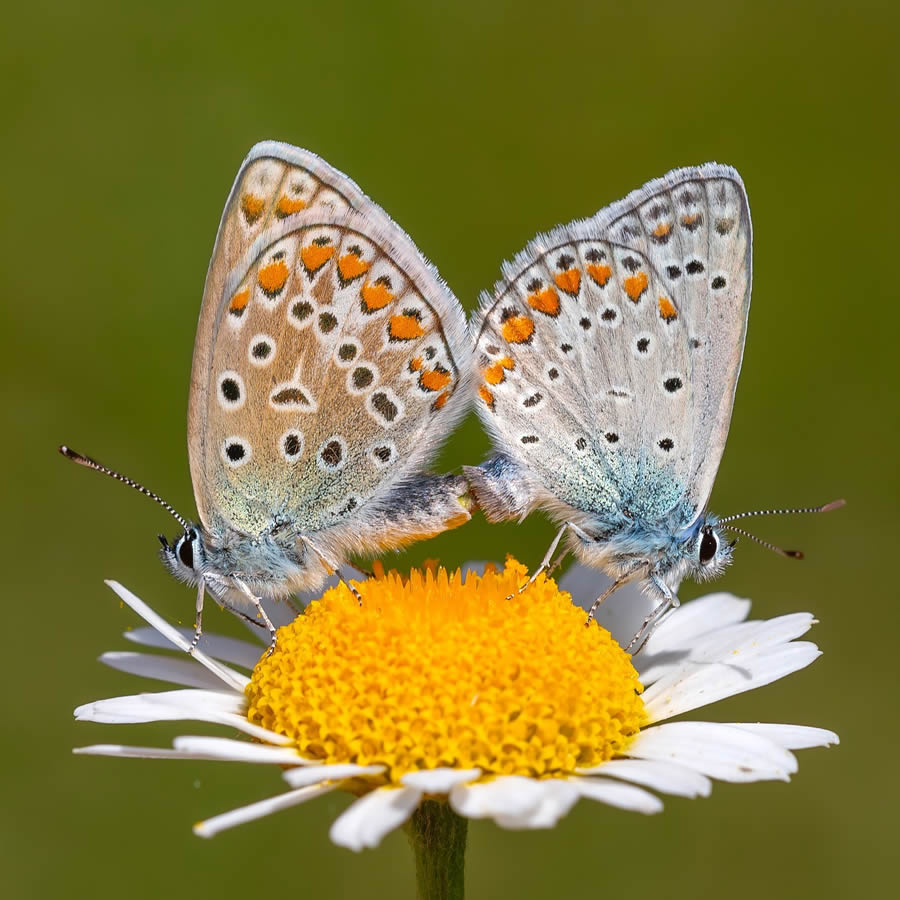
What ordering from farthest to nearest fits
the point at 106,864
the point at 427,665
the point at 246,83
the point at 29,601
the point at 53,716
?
1. the point at 246,83
2. the point at 29,601
3. the point at 53,716
4. the point at 106,864
5. the point at 427,665

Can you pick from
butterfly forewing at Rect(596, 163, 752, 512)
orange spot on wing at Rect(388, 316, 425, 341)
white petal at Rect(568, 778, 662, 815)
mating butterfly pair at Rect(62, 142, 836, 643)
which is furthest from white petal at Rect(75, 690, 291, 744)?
butterfly forewing at Rect(596, 163, 752, 512)

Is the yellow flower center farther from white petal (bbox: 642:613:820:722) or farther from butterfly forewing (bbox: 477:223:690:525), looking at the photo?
butterfly forewing (bbox: 477:223:690:525)

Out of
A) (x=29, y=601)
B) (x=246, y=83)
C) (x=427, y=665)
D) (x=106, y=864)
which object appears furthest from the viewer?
(x=246, y=83)

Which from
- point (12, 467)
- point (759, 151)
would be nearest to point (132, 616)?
point (12, 467)

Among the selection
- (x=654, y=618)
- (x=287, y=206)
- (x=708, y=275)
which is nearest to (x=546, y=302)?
(x=708, y=275)

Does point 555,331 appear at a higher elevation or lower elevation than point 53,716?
higher

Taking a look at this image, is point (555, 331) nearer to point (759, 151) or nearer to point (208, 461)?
point (208, 461)

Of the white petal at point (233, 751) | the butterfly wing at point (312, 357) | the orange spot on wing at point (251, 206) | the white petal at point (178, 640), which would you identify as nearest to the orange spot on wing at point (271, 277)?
the butterfly wing at point (312, 357)
